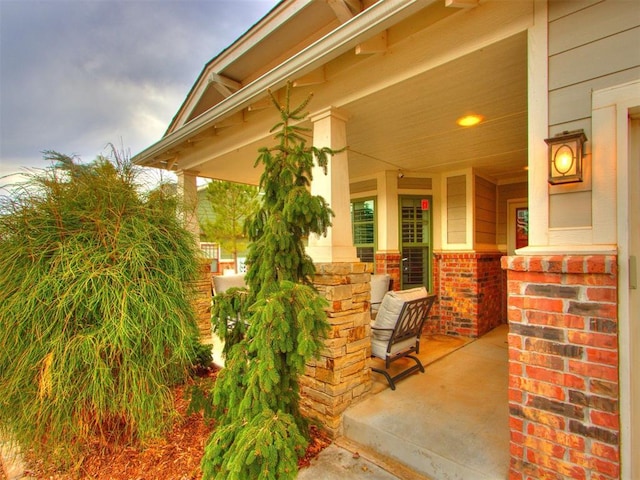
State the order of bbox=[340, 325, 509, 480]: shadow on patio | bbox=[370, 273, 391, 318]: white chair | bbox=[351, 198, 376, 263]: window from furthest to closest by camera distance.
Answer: bbox=[351, 198, 376, 263]: window
bbox=[370, 273, 391, 318]: white chair
bbox=[340, 325, 509, 480]: shadow on patio

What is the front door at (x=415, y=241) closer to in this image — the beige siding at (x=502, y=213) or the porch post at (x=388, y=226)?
the porch post at (x=388, y=226)

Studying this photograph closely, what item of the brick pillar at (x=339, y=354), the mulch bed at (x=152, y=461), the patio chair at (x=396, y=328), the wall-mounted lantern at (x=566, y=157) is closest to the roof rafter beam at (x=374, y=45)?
the wall-mounted lantern at (x=566, y=157)

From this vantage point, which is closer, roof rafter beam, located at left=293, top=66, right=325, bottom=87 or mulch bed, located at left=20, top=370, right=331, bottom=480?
mulch bed, located at left=20, top=370, right=331, bottom=480

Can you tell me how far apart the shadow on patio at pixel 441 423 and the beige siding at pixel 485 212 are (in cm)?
236

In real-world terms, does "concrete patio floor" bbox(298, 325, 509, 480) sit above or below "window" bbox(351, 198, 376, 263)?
below

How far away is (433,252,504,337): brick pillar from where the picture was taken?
4.90 m

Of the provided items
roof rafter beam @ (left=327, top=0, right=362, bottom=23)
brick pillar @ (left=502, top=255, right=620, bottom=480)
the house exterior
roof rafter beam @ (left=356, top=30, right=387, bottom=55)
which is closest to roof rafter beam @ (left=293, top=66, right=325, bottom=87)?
the house exterior

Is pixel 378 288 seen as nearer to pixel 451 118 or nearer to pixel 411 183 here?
pixel 411 183

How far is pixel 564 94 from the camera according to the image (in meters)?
1.67

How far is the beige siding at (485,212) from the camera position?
506cm

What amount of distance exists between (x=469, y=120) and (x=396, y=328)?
7.64 ft

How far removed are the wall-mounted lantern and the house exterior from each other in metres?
0.06

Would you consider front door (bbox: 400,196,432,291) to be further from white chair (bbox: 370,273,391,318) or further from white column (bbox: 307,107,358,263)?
white column (bbox: 307,107,358,263)

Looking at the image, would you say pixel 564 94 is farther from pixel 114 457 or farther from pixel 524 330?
pixel 114 457
